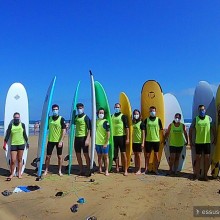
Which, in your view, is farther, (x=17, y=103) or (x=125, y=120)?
(x=17, y=103)

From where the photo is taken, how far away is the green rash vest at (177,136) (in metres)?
6.80

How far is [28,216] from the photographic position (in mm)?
4414

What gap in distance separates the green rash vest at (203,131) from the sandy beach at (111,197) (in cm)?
83

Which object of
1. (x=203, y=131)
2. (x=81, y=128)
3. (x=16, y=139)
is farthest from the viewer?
(x=81, y=128)

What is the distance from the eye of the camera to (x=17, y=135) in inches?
264

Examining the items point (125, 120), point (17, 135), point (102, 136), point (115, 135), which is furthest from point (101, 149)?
point (17, 135)

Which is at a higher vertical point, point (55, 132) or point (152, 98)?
point (152, 98)

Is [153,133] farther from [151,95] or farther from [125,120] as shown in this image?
[151,95]

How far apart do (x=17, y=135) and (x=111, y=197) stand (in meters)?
2.64

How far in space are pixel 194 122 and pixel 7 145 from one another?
405cm

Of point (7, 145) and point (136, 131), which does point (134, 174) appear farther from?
point (7, 145)

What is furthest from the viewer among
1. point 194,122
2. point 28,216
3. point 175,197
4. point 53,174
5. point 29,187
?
point 53,174

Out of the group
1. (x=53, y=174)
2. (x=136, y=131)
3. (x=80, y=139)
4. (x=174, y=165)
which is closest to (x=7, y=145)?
(x=53, y=174)

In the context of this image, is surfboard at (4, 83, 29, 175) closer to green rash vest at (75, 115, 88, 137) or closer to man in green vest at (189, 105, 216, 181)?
green rash vest at (75, 115, 88, 137)
